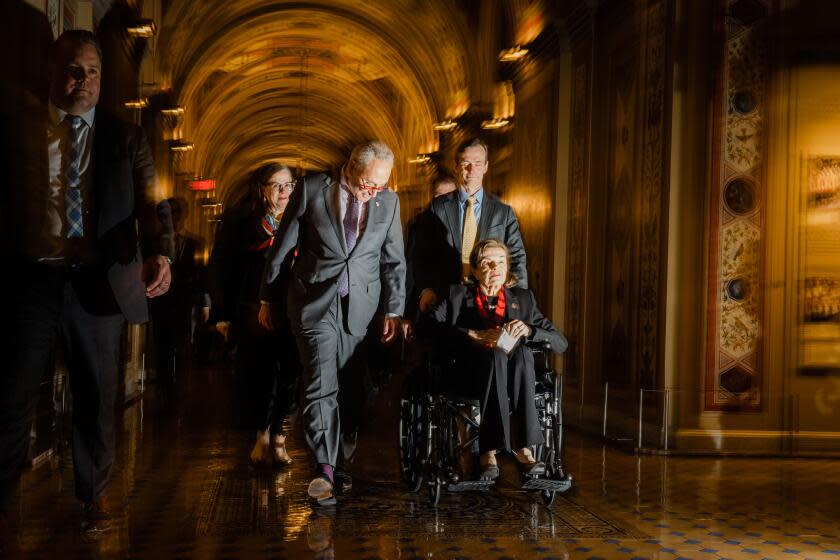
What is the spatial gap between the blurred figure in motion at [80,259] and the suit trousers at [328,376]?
3.87ft

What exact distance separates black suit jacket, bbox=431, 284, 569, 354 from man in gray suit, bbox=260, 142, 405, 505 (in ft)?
0.94

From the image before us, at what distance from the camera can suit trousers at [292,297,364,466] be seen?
17.5 feet

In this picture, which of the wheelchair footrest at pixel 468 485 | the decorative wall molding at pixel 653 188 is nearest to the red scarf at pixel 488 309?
the wheelchair footrest at pixel 468 485

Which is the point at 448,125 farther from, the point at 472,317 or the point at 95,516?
the point at 95,516

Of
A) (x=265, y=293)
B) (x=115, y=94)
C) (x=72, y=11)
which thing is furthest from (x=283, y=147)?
(x=265, y=293)

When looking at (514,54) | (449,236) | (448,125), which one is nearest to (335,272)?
(449,236)

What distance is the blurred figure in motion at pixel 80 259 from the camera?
399 cm

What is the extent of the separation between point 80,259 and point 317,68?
23.4 metres

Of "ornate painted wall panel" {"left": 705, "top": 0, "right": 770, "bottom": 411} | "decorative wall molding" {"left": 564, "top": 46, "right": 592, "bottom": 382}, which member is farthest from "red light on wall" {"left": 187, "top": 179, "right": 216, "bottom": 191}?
"ornate painted wall panel" {"left": 705, "top": 0, "right": 770, "bottom": 411}

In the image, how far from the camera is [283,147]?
39.5 meters

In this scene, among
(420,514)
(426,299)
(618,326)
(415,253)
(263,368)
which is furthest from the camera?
(618,326)

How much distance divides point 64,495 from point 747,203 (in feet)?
18.3

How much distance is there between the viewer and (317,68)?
88.4 feet

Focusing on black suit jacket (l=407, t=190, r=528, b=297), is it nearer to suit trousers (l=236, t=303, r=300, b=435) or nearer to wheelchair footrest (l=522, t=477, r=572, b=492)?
suit trousers (l=236, t=303, r=300, b=435)
